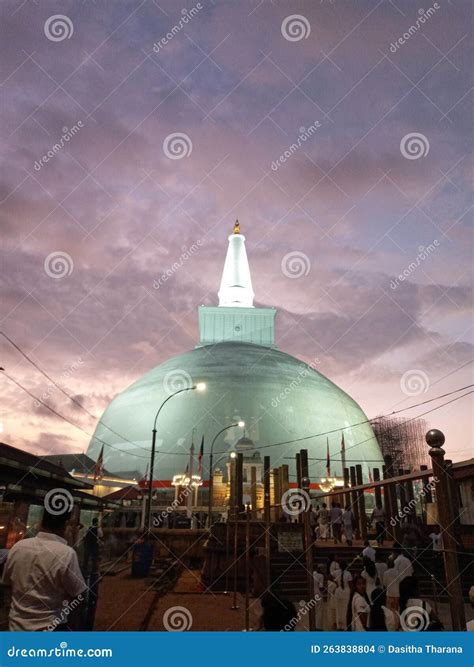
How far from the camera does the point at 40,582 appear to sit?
12.6 feet

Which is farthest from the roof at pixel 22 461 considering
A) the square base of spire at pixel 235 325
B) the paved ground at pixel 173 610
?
the square base of spire at pixel 235 325

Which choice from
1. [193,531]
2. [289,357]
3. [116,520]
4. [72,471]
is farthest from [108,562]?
[289,357]

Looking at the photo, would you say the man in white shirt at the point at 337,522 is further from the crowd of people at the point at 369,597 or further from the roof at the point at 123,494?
the roof at the point at 123,494

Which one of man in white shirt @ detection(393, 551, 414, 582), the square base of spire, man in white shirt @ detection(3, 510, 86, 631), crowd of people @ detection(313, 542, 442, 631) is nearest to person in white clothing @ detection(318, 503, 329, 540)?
crowd of people @ detection(313, 542, 442, 631)

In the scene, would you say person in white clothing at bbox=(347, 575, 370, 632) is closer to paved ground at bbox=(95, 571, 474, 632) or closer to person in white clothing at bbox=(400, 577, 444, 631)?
person in white clothing at bbox=(400, 577, 444, 631)

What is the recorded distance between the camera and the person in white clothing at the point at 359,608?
6.22 meters

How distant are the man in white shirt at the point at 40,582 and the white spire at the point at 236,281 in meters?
53.1

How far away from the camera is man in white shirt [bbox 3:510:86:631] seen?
385 centimetres

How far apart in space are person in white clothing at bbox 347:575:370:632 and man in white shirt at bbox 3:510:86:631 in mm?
4152

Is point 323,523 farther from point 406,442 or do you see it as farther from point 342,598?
point 406,442

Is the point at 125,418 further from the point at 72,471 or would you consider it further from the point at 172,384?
the point at 72,471

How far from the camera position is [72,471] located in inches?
Answer: 1222

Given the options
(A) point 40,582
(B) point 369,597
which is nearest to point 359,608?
(B) point 369,597

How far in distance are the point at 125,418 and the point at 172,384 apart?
5948 mm
